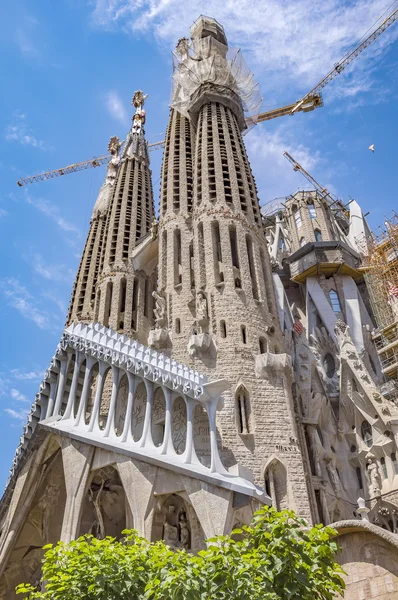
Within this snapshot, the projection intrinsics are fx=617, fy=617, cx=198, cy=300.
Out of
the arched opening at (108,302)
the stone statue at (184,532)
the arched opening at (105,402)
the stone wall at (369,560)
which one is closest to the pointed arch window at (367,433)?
the stone statue at (184,532)

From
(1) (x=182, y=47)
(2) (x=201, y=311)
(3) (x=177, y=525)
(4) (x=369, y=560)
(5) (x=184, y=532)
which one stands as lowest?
(4) (x=369, y=560)

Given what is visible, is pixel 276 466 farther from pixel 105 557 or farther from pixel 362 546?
pixel 105 557

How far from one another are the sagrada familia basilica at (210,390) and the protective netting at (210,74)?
13cm

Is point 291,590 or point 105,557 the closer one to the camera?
point 291,590

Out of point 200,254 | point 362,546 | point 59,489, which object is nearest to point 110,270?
point 200,254

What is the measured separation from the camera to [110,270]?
35406 millimetres

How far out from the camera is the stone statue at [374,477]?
2498 centimetres

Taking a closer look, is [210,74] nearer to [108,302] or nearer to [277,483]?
[108,302]

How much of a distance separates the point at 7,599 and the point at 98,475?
5696mm

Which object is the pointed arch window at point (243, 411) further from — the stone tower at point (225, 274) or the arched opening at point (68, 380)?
the arched opening at point (68, 380)

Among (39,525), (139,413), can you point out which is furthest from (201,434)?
(39,525)

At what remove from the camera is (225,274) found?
2570 centimetres

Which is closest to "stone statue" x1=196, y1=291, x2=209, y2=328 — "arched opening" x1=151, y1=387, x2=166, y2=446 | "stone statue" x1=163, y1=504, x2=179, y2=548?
"arched opening" x1=151, y1=387, x2=166, y2=446

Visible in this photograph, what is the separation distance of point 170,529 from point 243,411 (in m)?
4.67
